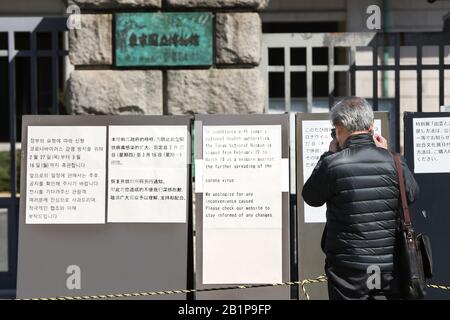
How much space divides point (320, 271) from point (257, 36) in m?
2.05

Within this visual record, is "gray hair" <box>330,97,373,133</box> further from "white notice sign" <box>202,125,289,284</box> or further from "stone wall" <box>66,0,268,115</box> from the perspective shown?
"stone wall" <box>66,0,268,115</box>

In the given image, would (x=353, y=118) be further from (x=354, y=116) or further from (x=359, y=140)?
(x=359, y=140)

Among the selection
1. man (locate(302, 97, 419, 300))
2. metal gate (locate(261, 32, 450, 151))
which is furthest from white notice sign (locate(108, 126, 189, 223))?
man (locate(302, 97, 419, 300))

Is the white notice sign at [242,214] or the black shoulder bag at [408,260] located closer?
the black shoulder bag at [408,260]

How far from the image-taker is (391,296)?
4.23m

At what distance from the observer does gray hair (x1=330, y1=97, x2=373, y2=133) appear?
427 cm

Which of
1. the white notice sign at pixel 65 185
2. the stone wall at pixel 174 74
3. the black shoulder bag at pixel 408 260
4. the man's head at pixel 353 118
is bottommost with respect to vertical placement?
the black shoulder bag at pixel 408 260

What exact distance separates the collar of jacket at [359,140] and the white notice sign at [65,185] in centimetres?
203

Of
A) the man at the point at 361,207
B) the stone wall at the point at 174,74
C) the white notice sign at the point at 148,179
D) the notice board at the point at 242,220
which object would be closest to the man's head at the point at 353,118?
the man at the point at 361,207

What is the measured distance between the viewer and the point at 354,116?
14.0ft

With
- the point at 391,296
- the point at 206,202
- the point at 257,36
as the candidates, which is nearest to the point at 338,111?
the point at 391,296

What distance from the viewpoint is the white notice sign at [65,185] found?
545cm

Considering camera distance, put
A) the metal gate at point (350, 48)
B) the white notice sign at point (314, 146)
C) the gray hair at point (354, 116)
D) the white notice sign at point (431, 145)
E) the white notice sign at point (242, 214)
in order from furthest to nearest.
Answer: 1. the metal gate at point (350, 48)
2. the white notice sign at point (431, 145)
3. the white notice sign at point (314, 146)
4. the white notice sign at point (242, 214)
5. the gray hair at point (354, 116)

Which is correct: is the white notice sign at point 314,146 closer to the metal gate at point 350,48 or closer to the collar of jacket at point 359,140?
the metal gate at point 350,48
